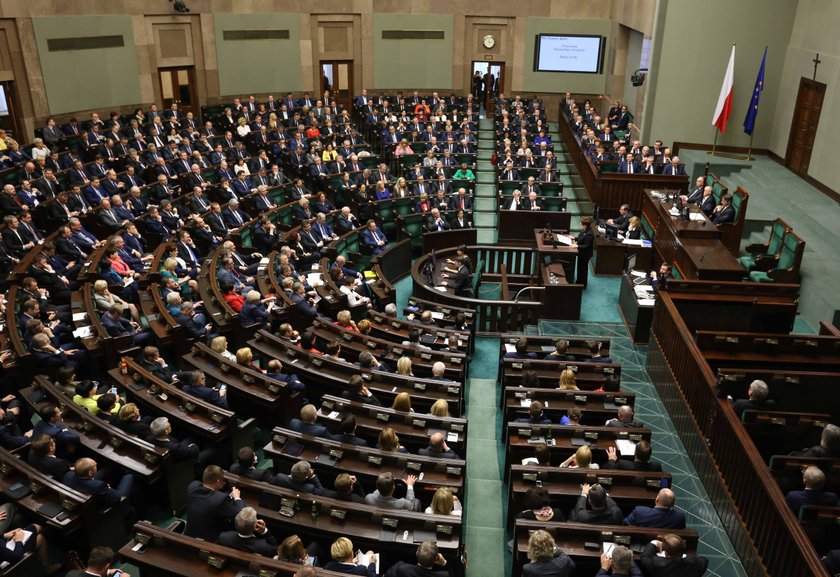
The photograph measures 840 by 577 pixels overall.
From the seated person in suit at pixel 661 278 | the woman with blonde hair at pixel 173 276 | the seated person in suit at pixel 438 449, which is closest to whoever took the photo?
the seated person in suit at pixel 438 449

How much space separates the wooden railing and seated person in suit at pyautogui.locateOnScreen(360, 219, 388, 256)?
5.14 m

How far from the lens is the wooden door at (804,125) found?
46.8 feet

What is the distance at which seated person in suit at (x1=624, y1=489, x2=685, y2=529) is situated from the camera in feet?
17.2

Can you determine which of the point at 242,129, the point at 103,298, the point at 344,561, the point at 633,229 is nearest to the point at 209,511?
the point at 344,561

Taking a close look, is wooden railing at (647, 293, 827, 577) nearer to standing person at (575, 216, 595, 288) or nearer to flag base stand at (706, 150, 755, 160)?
standing person at (575, 216, 595, 288)

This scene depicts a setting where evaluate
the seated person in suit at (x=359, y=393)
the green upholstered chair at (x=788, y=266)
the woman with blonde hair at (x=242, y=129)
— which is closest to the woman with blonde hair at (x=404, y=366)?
the seated person in suit at (x=359, y=393)

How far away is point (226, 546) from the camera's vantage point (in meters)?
4.89

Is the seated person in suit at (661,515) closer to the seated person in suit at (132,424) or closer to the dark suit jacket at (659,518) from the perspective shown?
the dark suit jacket at (659,518)

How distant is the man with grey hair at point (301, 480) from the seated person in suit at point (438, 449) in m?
0.98

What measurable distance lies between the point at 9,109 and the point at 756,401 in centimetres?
1657

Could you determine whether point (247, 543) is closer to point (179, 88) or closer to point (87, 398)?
point (87, 398)

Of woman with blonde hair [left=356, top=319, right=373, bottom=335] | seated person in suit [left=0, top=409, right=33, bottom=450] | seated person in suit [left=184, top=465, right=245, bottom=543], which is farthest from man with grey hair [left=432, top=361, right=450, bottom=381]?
seated person in suit [left=0, top=409, right=33, bottom=450]

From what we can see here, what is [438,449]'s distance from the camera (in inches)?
235

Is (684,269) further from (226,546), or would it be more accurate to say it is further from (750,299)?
(226,546)
